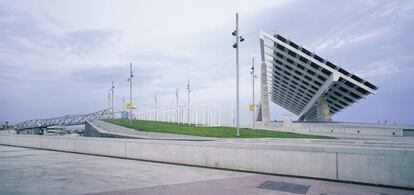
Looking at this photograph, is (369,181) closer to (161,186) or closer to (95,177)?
(161,186)

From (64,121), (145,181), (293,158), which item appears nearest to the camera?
(145,181)

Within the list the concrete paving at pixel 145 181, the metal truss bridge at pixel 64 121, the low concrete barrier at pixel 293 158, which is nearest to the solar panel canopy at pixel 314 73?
the low concrete barrier at pixel 293 158

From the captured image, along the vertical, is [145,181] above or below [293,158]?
below

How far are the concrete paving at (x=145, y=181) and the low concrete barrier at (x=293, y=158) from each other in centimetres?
31

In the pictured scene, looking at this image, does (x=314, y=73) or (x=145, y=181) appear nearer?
(x=145, y=181)

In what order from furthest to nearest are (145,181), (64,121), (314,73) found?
(64,121) → (314,73) → (145,181)

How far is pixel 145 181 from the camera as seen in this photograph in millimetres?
8203

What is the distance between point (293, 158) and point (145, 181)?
444cm

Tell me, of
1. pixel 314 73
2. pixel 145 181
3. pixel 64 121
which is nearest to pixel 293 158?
pixel 145 181

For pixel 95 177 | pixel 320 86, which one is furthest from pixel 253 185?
pixel 320 86

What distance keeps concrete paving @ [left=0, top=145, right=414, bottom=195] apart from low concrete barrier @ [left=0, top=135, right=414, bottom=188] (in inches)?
12.3

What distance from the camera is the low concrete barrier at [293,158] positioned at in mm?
7594

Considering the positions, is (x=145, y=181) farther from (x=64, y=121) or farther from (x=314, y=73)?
(x=64, y=121)

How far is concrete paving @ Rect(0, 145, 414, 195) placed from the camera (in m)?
7.11
